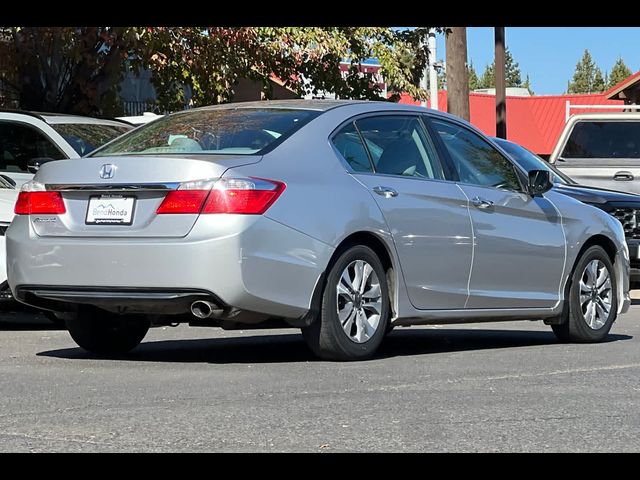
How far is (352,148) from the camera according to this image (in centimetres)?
859

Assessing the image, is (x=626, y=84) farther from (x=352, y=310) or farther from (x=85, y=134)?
(x=352, y=310)

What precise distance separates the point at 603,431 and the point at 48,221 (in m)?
3.56

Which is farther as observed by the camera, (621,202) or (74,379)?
(621,202)

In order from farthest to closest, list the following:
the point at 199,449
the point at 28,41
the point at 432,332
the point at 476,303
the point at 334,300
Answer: the point at 28,41 → the point at 432,332 → the point at 476,303 → the point at 334,300 → the point at 199,449

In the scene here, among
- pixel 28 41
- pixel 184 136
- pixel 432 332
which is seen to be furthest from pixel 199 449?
pixel 28 41

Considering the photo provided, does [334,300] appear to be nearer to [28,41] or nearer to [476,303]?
[476,303]

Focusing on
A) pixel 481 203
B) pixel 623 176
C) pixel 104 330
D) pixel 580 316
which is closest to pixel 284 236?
pixel 104 330

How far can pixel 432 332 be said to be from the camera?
436 inches

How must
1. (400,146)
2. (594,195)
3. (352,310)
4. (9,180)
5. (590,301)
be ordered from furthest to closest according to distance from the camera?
(594,195) < (9,180) < (590,301) < (400,146) < (352,310)

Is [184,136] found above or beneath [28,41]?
beneath

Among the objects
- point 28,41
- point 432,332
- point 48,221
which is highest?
point 28,41

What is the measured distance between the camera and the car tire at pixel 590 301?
9.97 metres

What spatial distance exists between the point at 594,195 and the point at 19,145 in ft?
18.3

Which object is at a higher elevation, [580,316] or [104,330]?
[104,330]
